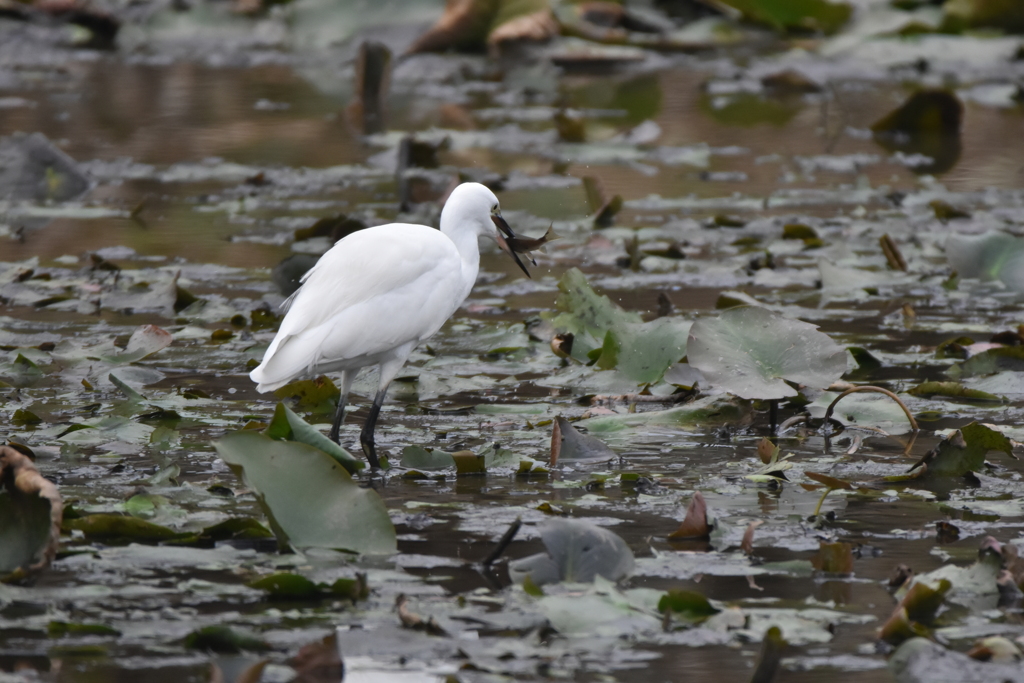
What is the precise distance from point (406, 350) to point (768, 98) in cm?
1118

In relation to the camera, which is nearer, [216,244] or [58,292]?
[58,292]

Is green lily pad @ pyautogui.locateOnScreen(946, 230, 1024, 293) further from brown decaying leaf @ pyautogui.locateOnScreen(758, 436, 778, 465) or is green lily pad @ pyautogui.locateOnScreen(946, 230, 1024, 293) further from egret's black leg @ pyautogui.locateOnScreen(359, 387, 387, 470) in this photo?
egret's black leg @ pyautogui.locateOnScreen(359, 387, 387, 470)

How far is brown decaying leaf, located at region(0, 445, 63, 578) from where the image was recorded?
2.91m

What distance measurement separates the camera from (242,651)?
262 cm

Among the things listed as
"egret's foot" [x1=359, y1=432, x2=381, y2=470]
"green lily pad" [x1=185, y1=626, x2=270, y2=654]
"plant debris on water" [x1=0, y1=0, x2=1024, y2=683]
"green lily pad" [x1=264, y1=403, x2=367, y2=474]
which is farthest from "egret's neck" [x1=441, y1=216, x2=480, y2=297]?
"green lily pad" [x1=185, y1=626, x2=270, y2=654]

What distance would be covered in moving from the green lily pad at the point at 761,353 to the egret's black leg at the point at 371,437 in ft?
3.13

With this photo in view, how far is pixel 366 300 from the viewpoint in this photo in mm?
4117

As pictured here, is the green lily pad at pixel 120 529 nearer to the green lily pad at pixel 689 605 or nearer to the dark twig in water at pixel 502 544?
the dark twig in water at pixel 502 544

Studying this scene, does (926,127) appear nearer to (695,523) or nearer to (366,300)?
(366,300)

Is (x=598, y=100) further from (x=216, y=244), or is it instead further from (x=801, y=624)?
(x=801, y=624)

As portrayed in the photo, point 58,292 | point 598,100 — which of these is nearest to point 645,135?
point 598,100

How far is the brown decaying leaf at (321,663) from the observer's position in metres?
2.53

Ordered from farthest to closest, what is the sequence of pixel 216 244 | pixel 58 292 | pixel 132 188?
pixel 132 188
pixel 216 244
pixel 58 292

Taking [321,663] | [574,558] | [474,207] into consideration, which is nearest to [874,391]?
[474,207]
